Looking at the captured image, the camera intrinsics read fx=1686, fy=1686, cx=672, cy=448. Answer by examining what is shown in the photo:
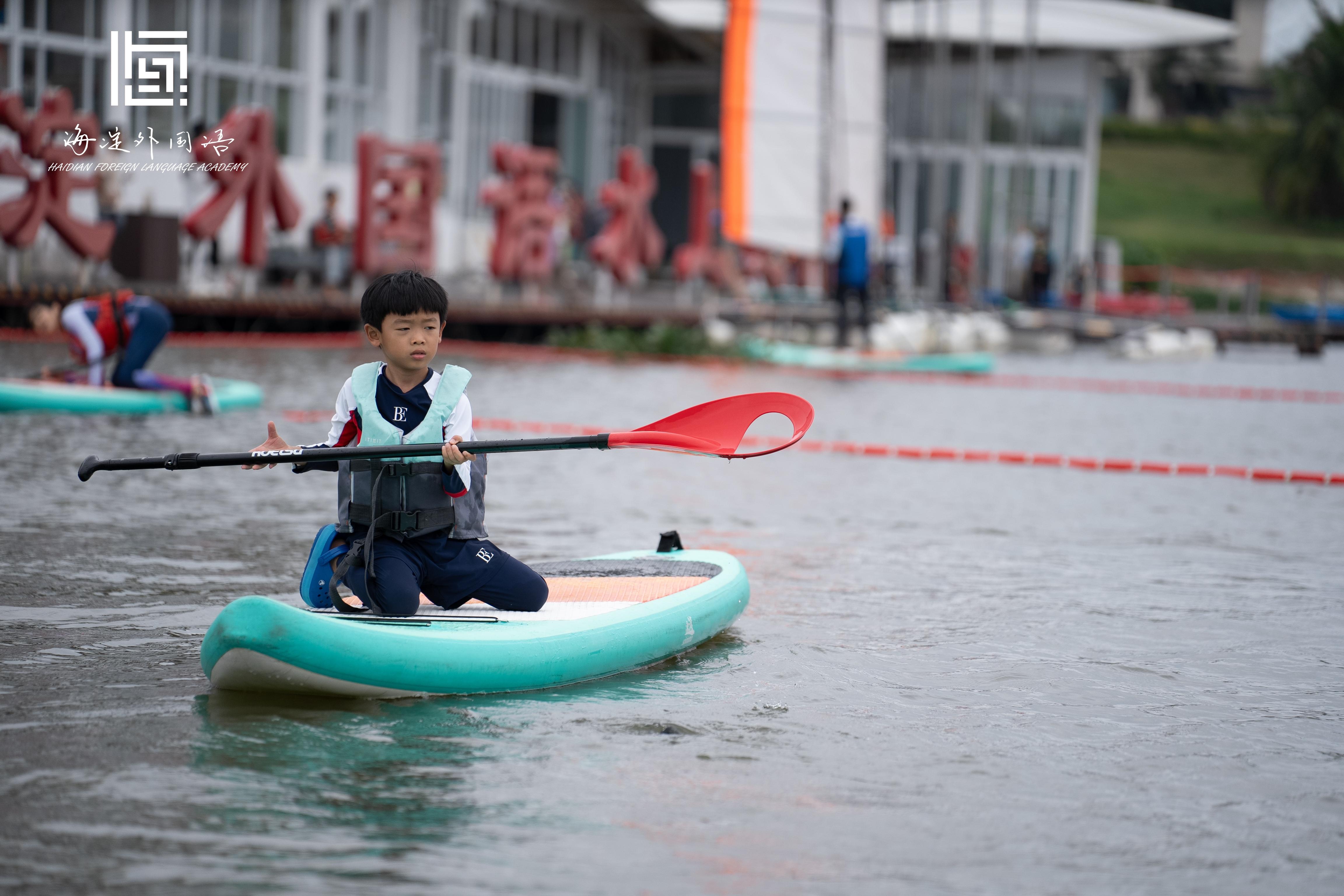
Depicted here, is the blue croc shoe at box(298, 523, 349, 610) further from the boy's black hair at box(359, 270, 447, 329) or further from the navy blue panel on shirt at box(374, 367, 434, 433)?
the boy's black hair at box(359, 270, 447, 329)

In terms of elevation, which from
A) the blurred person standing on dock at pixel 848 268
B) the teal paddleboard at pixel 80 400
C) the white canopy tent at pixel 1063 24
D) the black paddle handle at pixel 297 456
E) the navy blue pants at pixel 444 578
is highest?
the white canopy tent at pixel 1063 24

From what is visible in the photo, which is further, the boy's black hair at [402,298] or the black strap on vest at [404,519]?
the black strap on vest at [404,519]

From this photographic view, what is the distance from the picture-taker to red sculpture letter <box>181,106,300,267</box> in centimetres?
1703

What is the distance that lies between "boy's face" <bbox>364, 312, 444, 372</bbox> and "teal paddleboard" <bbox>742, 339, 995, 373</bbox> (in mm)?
14076

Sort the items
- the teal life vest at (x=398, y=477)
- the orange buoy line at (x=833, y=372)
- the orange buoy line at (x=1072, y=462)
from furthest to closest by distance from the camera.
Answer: the orange buoy line at (x=833, y=372)
the orange buoy line at (x=1072, y=462)
the teal life vest at (x=398, y=477)

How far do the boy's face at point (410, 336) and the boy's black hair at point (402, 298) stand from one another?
1 centimetres

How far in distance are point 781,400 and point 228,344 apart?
12.7 metres

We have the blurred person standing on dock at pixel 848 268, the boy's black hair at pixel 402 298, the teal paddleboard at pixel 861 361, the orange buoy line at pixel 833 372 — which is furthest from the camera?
the blurred person standing on dock at pixel 848 268

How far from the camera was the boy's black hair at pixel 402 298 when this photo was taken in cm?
439

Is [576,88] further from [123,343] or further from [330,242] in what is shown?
[123,343]

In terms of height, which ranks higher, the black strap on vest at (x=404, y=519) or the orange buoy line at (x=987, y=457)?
the black strap on vest at (x=404, y=519)

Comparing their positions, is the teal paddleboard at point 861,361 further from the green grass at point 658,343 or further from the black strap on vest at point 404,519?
the black strap on vest at point 404,519

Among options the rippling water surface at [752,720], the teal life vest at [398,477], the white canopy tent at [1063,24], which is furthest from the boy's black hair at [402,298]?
the white canopy tent at [1063,24]

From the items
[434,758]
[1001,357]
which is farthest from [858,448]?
[1001,357]
